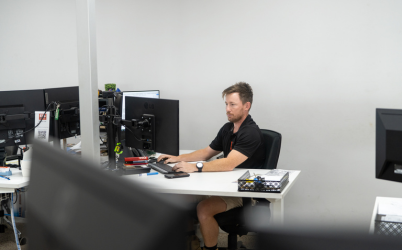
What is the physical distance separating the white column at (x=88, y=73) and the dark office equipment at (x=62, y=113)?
0.52 meters

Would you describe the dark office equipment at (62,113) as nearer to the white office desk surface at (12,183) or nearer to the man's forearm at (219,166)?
the white office desk surface at (12,183)

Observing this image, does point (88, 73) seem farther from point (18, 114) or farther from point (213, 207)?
point (213, 207)

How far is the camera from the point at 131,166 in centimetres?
259

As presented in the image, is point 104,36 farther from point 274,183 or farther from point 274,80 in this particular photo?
point 274,183

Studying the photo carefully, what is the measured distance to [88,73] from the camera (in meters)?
2.15

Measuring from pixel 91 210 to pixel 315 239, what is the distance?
0.20m

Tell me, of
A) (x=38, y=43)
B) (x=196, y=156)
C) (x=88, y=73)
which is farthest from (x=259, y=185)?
(x=38, y=43)

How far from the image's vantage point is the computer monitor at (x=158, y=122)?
2.36 m

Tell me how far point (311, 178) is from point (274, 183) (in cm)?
167

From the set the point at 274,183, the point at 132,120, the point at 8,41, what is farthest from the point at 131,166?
the point at 8,41

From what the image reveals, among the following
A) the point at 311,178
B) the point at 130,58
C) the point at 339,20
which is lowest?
the point at 311,178

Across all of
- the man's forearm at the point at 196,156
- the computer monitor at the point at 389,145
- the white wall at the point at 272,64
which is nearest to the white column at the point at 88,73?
the man's forearm at the point at 196,156

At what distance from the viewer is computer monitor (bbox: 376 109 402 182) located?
3.84 ft

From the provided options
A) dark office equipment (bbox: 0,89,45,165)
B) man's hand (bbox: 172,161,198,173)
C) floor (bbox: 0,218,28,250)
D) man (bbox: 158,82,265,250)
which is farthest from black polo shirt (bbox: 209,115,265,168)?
floor (bbox: 0,218,28,250)
